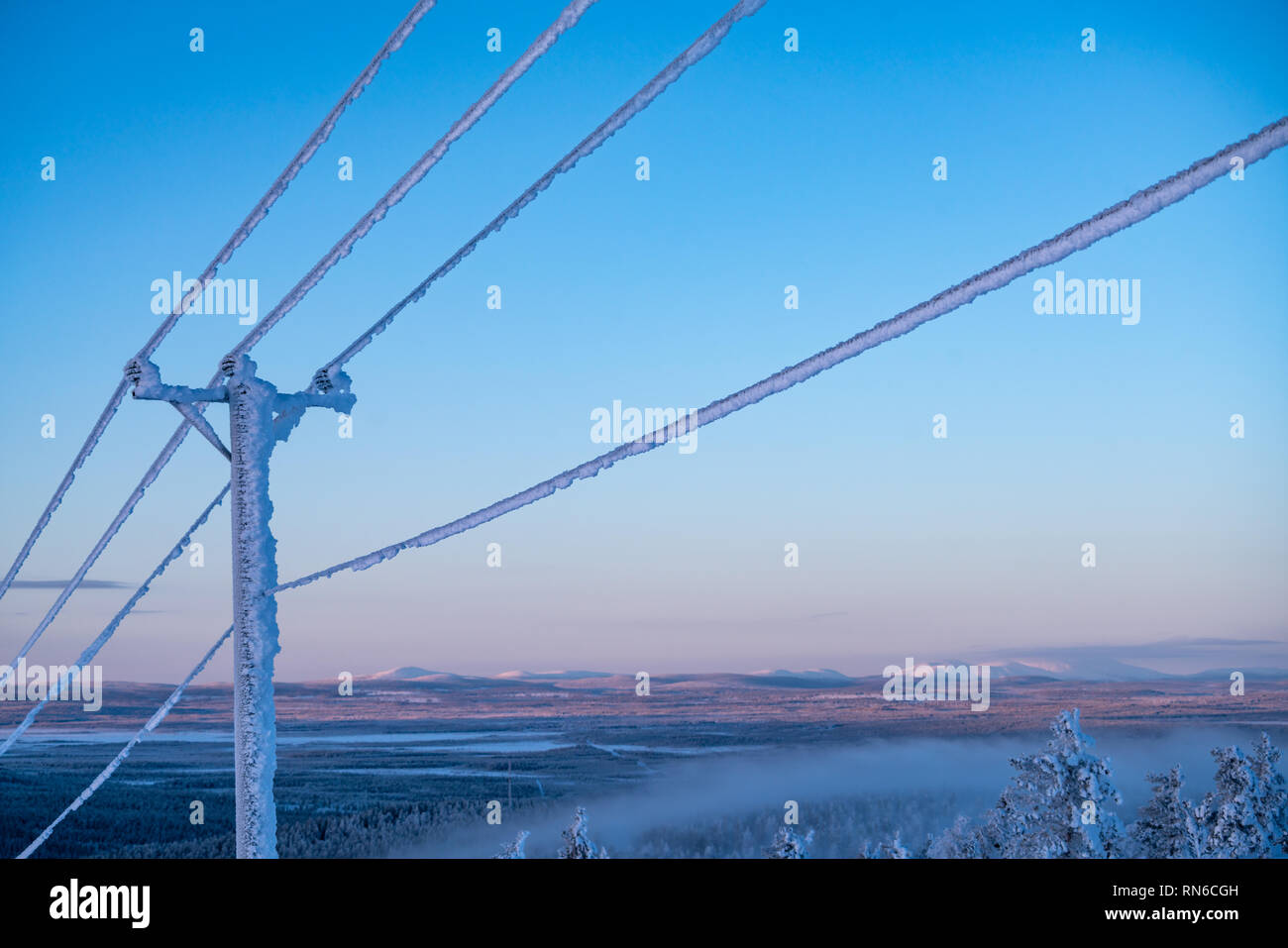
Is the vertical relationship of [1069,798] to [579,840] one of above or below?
above

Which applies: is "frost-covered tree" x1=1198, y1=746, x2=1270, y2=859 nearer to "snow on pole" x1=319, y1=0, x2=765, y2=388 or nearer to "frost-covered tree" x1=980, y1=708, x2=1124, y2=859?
"frost-covered tree" x1=980, y1=708, x2=1124, y2=859

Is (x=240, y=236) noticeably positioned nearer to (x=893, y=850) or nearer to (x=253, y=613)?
(x=253, y=613)

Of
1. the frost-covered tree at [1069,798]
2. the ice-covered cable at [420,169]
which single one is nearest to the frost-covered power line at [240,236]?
the ice-covered cable at [420,169]

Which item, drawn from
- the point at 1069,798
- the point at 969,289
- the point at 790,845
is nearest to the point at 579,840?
the point at 790,845

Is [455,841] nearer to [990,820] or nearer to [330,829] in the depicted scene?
Result: [330,829]

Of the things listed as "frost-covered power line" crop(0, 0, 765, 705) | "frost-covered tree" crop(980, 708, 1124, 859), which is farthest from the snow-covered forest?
"frost-covered power line" crop(0, 0, 765, 705)
